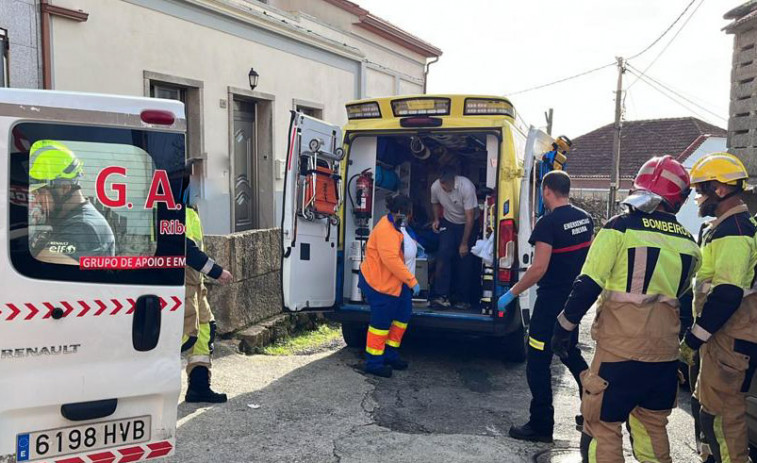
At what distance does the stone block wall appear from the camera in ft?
22.8

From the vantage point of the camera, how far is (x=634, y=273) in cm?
331

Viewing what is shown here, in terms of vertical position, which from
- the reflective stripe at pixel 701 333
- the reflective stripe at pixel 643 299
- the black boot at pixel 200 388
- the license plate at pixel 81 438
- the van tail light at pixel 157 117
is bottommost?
the black boot at pixel 200 388

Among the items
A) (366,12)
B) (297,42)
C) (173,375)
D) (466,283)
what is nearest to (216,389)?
(173,375)

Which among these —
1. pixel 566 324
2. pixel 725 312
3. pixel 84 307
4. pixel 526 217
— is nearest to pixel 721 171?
pixel 725 312

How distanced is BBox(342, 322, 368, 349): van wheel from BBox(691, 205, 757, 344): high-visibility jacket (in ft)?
12.2

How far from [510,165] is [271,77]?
6298 mm

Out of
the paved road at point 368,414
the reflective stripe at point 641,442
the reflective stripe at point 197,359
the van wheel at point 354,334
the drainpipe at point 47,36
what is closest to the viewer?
the reflective stripe at point 641,442

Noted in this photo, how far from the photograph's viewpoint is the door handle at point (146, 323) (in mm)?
3059

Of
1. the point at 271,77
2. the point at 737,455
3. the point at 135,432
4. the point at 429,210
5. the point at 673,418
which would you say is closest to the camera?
the point at 135,432

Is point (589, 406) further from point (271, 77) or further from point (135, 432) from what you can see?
point (271, 77)

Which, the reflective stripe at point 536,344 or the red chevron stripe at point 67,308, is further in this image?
the reflective stripe at point 536,344


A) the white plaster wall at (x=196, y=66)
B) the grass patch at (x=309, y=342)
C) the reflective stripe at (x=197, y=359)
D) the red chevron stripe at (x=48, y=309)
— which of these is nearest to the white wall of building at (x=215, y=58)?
the white plaster wall at (x=196, y=66)

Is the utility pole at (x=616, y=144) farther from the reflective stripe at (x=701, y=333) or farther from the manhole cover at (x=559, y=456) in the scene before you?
the reflective stripe at (x=701, y=333)

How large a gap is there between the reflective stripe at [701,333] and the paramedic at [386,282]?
104 inches
